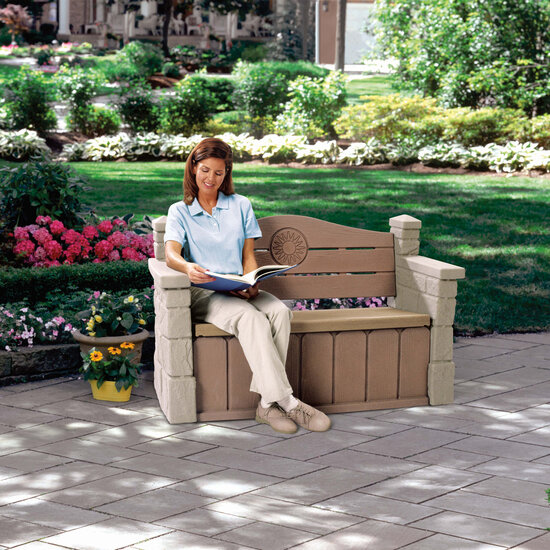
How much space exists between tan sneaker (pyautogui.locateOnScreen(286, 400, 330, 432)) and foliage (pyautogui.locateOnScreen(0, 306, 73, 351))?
71.3 inches

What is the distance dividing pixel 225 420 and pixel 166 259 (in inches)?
38.2

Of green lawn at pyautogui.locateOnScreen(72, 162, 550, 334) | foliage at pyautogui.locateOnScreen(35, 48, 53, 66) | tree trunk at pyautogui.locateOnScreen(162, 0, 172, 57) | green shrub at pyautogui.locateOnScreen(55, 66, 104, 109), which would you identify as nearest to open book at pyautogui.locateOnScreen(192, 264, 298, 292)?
green lawn at pyautogui.locateOnScreen(72, 162, 550, 334)

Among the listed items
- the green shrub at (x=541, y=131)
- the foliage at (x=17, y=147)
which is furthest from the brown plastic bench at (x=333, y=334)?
the foliage at (x=17, y=147)

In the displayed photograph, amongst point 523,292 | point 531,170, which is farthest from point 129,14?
point 523,292

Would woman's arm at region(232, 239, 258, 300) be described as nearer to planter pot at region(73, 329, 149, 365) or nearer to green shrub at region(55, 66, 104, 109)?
planter pot at region(73, 329, 149, 365)

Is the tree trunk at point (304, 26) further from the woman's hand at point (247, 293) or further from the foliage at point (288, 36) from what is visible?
the woman's hand at point (247, 293)

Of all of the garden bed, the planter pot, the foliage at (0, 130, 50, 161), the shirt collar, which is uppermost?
the foliage at (0, 130, 50, 161)

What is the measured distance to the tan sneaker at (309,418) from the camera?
508 centimetres

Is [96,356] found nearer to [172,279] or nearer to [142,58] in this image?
[172,279]

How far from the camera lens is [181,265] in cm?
520

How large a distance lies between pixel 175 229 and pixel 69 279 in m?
2.02

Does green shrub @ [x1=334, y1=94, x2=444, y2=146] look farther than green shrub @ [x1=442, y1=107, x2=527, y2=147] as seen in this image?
Yes

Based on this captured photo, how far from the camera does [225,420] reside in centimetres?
529

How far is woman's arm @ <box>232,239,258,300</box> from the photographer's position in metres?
5.34
